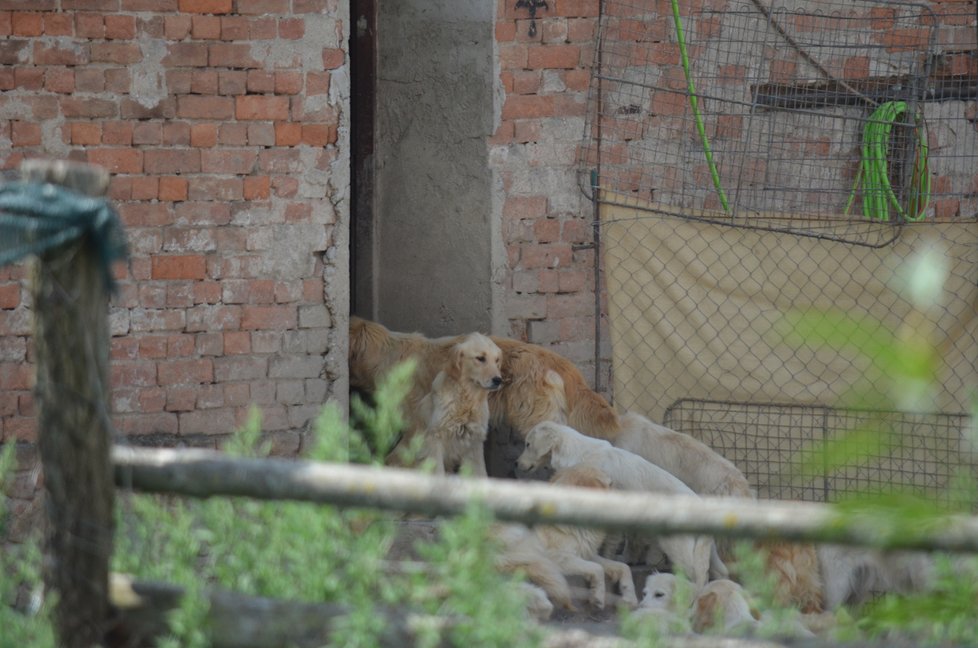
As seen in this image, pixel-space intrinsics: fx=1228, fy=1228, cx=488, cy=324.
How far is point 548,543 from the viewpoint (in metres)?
5.61

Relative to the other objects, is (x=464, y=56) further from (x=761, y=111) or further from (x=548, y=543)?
(x=548, y=543)

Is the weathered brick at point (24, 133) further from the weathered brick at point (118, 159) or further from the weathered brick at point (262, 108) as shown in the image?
the weathered brick at point (262, 108)

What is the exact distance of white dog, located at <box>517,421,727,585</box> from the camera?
5.65 metres

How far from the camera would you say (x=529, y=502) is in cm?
275

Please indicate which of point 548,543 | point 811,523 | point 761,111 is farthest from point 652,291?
point 811,523

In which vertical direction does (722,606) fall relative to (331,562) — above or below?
below

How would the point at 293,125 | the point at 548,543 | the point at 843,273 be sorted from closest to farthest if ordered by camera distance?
the point at 548,543 → the point at 293,125 → the point at 843,273

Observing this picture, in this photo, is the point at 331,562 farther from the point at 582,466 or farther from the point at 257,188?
the point at 257,188

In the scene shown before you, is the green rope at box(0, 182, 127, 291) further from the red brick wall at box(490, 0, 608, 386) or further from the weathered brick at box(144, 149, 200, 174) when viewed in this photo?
the red brick wall at box(490, 0, 608, 386)

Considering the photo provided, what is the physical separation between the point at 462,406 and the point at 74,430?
367 cm

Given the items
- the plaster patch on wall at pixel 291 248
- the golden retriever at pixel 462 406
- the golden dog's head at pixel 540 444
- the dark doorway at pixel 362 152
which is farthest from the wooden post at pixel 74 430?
the dark doorway at pixel 362 152

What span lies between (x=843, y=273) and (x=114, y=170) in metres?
3.75

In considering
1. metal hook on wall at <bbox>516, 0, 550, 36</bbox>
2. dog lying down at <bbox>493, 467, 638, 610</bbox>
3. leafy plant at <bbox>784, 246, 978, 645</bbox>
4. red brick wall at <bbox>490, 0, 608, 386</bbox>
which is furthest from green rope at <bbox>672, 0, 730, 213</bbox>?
leafy plant at <bbox>784, 246, 978, 645</bbox>

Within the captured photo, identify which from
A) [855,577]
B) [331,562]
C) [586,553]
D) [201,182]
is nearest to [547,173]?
[201,182]
